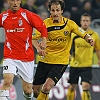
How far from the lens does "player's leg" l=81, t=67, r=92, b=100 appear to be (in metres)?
10.6

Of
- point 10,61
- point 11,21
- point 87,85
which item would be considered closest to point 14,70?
point 10,61

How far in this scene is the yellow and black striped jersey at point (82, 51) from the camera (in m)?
11.1

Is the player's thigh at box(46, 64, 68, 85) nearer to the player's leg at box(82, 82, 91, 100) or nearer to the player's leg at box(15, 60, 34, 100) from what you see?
the player's leg at box(15, 60, 34, 100)

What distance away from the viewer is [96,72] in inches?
452

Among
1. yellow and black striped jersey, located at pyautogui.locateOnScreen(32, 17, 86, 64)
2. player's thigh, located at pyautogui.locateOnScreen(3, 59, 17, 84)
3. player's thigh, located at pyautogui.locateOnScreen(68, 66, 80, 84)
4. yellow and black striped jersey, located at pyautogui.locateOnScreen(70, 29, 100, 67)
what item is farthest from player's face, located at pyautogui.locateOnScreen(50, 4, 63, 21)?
player's thigh, located at pyautogui.locateOnScreen(68, 66, 80, 84)

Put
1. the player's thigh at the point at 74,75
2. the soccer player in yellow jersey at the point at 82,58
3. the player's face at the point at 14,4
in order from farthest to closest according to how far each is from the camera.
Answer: the player's thigh at the point at 74,75 < the soccer player in yellow jersey at the point at 82,58 < the player's face at the point at 14,4

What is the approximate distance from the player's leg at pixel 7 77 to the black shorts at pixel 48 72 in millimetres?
925

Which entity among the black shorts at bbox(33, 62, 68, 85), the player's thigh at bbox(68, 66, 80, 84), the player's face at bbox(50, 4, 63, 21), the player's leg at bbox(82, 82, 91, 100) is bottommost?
the player's leg at bbox(82, 82, 91, 100)

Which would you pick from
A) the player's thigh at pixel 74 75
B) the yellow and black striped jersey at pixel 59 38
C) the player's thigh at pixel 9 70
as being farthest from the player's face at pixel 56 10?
the player's thigh at pixel 74 75

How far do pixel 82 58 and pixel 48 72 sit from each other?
228cm

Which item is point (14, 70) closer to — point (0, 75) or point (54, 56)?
point (54, 56)

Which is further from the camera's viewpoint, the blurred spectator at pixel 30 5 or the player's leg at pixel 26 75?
the blurred spectator at pixel 30 5

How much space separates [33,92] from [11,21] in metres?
1.64

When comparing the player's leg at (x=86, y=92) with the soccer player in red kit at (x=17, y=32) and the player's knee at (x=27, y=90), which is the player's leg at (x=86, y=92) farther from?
the soccer player in red kit at (x=17, y=32)
